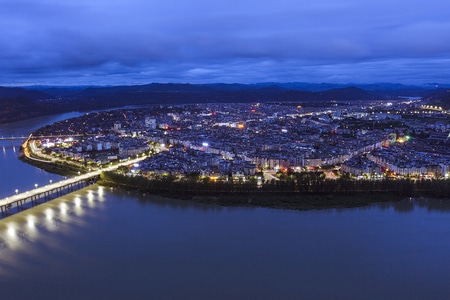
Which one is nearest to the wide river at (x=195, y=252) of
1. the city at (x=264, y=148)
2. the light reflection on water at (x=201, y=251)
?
the light reflection on water at (x=201, y=251)

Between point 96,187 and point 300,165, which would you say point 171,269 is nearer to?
point 96,187

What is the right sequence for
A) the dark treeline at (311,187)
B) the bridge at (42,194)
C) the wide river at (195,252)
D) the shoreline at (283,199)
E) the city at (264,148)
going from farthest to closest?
the city at (264,148), the dark treeline at (311,187), the shoreline at (283,199), the bridge at (42,194), the wide river at (195,252)

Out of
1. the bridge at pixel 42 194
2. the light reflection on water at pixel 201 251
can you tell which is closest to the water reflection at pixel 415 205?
the light reflection on water at pixel 201 251

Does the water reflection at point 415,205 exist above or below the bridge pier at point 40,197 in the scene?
below

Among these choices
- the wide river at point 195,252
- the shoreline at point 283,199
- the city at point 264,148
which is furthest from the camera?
the city at point 264,148

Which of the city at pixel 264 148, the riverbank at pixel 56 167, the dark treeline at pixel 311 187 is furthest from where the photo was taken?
the riverbank at pixel 56 167

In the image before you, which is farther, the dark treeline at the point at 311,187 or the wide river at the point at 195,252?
the dark treeline at the point at 311,187

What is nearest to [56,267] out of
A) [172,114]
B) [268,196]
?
[268,196]

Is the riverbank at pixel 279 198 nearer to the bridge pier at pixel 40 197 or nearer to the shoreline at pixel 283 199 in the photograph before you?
the shoreline at pixel 283 199

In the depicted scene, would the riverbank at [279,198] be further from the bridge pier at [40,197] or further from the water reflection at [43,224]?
the bridge pier at [40,197]

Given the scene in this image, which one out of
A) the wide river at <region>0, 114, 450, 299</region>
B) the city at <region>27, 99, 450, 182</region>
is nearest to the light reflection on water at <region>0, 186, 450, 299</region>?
the wide river at <region>0, 114, 450, 299</region>
